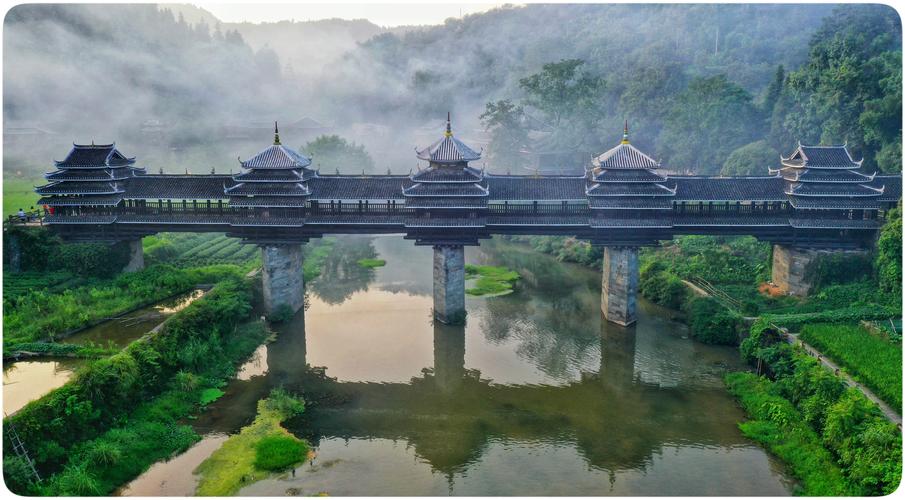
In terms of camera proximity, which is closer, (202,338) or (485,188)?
(202,338)

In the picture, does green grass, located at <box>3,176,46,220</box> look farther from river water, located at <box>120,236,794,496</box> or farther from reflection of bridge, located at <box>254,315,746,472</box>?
reflection of bridge, located at <box>254,315,746,472</box>

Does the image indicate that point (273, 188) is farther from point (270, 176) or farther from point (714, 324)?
point (714, 324)

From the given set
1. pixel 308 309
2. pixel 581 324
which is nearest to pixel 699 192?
pixel 581 324

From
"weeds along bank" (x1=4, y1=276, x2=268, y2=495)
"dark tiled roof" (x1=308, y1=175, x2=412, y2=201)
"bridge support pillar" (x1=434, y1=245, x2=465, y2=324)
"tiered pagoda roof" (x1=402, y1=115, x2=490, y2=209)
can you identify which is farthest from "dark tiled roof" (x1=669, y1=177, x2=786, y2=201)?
"weeds along bank" (x1=4, y1=276, x2=268, y2=495)

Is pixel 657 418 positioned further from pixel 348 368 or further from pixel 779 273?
pixel 779 273

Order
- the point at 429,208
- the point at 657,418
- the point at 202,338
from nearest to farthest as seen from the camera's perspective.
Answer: the point at 657,418
the point at 202,338
the point at 429,208

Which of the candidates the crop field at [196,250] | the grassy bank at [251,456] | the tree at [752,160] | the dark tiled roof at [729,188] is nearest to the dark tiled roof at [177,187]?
the crop field at [196,250]

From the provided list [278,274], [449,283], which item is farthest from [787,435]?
[278,274]
